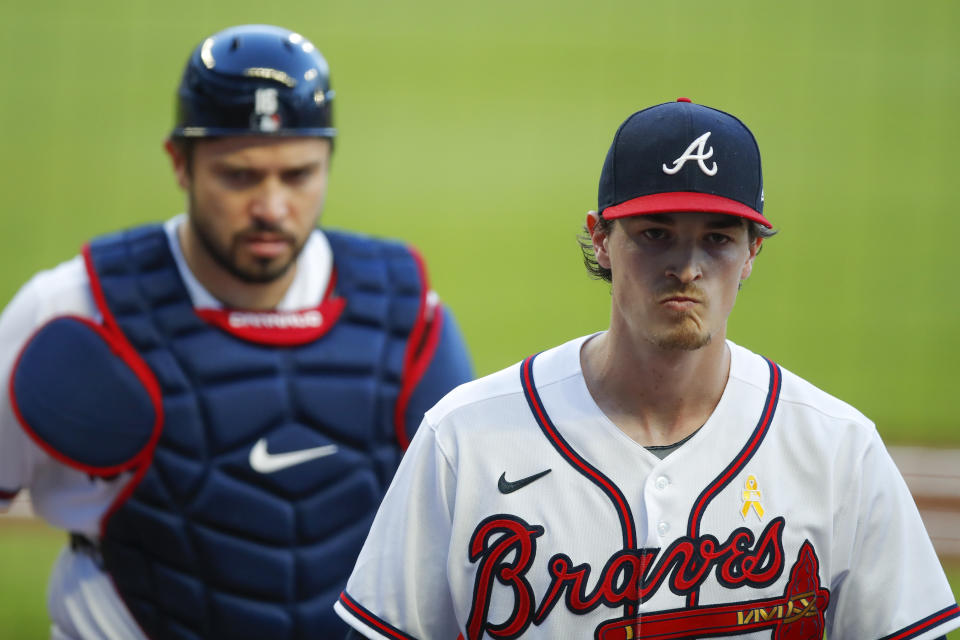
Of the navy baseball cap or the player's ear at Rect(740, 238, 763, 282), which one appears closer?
the navy baseball cap

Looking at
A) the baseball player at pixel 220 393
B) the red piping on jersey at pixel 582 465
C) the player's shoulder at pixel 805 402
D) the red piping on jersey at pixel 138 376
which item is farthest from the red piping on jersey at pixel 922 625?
the red piping on jersey at pixel 138 376

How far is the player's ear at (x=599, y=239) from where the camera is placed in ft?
8.52

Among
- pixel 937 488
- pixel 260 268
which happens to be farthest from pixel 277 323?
pixel 937 488

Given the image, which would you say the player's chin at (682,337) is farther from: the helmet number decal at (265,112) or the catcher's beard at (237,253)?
the helmet number decal at (265,112)

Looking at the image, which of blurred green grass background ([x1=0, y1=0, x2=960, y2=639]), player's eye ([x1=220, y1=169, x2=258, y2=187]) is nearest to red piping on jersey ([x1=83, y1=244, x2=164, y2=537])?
player's eye ([x1=220, y1=169, x2=258, y2=187])

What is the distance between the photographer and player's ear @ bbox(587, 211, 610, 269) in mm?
2596

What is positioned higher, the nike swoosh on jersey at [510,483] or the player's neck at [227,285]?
the player's neck at [227,285]

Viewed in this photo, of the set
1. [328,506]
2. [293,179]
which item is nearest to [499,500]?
[328,506]

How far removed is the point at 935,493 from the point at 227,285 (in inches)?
222

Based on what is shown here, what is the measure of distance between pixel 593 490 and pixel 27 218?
406 inches

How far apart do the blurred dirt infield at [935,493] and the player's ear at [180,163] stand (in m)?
3.54

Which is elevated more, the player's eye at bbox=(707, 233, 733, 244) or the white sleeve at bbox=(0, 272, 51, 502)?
the player's eye at bbox=(707, 233, 733, 244)

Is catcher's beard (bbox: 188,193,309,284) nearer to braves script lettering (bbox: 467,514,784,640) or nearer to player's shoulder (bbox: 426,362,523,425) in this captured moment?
player's shoulder (bbox: 426,362,523,425)

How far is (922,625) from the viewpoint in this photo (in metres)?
2.37
